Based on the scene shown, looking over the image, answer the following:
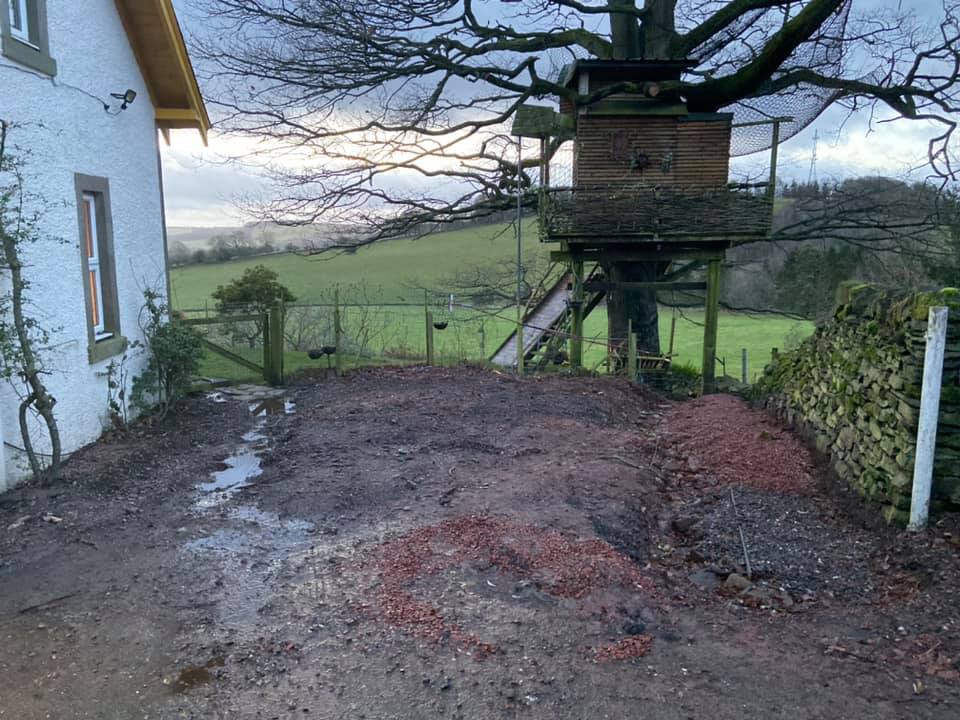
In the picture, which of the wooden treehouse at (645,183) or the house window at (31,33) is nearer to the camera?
the house window at (31,33)

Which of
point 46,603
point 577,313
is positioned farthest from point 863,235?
point 46,603

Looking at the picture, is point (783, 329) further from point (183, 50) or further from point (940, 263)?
point (183, 50)

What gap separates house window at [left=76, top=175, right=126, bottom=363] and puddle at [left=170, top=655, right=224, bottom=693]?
18.3 feet


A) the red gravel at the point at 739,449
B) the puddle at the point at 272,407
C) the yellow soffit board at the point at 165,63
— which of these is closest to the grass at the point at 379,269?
the puddle at the point at 272,407

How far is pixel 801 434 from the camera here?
8.49m

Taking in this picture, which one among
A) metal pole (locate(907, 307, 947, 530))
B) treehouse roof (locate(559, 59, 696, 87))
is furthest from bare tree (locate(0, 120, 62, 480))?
treehouse roof (locate(559, 59, 696, 87))

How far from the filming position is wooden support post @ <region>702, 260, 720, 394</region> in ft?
45.4

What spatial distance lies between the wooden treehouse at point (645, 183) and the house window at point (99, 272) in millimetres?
7211

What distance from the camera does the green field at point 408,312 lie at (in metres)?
16.7

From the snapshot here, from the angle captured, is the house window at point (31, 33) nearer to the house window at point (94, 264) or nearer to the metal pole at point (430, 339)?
the house window at point (94, 264)

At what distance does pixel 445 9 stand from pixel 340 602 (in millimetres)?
12687

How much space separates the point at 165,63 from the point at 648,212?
8.20 m

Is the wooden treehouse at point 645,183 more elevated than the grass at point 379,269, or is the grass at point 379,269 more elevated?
the wooden treehouse at point 645,183

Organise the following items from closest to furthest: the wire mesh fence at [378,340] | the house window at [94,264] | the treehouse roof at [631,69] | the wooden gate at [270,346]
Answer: the house window at [94,264] → the wooden gate at [270,346] → the treehouse roof at [631,69] → the wire mesh fence at [378,340]
